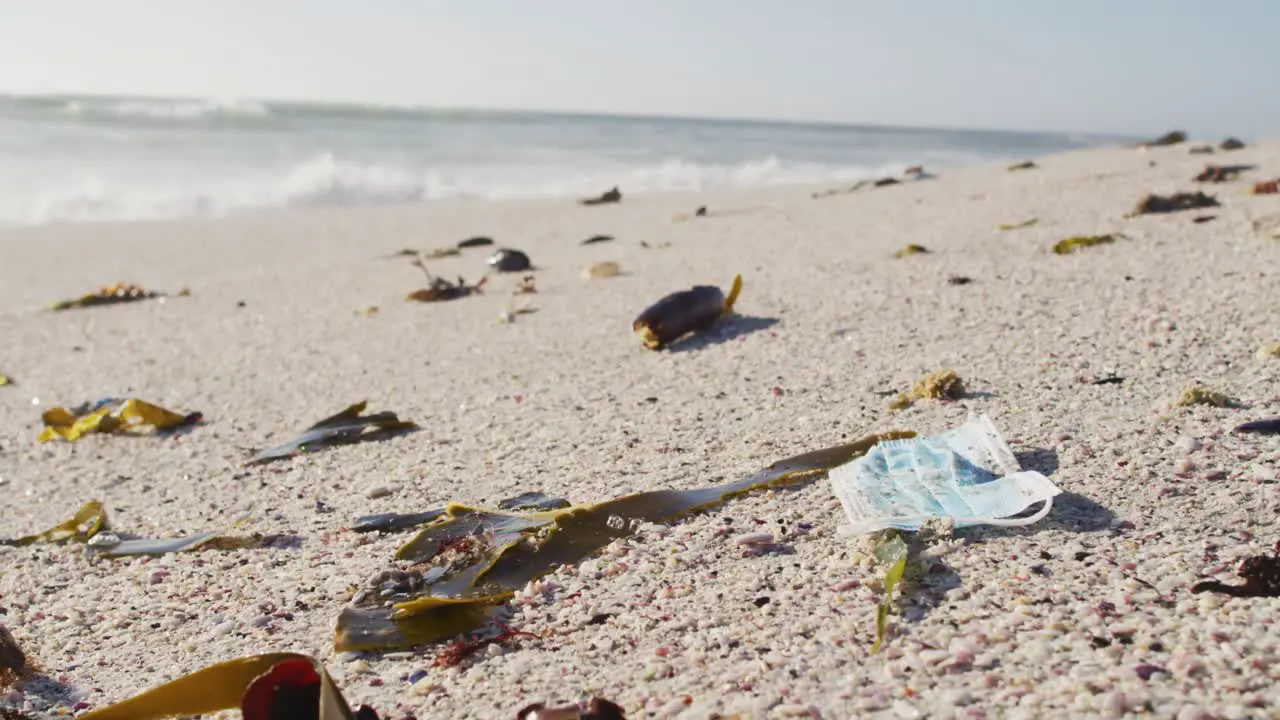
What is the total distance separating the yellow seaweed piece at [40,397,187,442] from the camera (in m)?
3.57

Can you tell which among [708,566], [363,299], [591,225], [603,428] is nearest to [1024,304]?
[603,428]

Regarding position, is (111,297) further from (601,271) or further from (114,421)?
(601,271)

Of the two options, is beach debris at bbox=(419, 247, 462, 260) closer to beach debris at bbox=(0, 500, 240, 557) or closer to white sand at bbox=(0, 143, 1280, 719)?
white sand at bbox=(0, 143, 1280, 719)

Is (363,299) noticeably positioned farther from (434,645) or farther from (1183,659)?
(1183,659)

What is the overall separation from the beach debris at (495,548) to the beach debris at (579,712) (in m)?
0.35

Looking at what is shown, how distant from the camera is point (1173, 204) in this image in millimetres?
5473

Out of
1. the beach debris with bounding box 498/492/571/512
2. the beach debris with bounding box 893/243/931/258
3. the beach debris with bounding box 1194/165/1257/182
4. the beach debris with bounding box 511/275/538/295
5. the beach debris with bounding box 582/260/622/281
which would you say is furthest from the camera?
the beach debris with bounding box 1194/165/1257/182

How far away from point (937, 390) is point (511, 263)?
3.74m

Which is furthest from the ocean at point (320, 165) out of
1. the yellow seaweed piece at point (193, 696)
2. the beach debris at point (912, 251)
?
the yellow seaweed piece at point (193, 696)

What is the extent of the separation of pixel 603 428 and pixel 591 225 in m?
5.45

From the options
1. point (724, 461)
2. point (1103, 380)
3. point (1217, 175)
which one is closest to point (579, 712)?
point (724, 461)

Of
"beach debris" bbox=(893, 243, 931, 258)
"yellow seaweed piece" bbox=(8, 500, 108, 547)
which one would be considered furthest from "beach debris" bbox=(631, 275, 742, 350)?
"yellow seaweed piece" bbox=(8, 500, 108, 547)

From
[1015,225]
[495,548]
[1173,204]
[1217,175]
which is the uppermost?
[1217,175]

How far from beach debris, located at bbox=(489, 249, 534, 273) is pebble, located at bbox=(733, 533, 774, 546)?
425 cm
